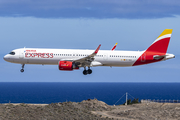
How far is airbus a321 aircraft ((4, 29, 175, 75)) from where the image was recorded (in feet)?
194

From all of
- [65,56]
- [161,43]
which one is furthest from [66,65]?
[161,43]

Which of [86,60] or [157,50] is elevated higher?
[157,50]

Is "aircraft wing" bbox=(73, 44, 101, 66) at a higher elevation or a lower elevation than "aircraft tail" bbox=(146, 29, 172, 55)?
lower

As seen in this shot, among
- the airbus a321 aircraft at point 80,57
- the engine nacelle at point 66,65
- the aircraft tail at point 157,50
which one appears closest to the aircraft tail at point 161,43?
the aircraft tail at point 157,50

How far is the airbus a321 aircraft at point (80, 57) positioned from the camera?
59031mm

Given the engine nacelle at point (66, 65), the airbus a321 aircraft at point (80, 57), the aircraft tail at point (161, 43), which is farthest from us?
the aircraft tail at point (161, 43)

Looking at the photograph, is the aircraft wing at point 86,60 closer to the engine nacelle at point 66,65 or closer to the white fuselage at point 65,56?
the white fuselage at point 65,56

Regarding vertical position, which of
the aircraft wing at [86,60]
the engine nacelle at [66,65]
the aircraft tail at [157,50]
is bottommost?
the engine nacelle at [66,65]

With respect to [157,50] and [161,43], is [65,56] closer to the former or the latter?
[157,50]

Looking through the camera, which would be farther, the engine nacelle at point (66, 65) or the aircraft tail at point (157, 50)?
the aircraft tail at point (157, 50)

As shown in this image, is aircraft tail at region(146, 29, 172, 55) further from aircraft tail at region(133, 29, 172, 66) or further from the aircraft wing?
the aircraft wing

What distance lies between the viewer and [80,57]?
59.7 metres

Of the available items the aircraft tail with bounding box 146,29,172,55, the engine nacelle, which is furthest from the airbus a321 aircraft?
the aircraft tail with bounding box 146,29,172,55

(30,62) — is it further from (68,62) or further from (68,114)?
(68,114)
